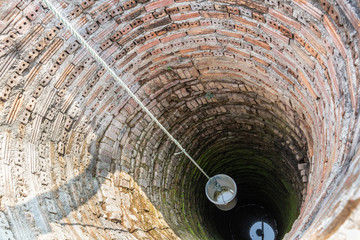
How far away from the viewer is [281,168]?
5.96 meters

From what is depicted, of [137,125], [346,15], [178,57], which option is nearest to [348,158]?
[346,15]

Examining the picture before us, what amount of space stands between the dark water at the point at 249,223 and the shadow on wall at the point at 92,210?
400cm

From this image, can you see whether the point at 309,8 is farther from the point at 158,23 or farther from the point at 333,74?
the point at 158,23

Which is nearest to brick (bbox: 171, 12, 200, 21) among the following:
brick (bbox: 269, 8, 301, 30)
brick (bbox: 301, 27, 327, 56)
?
brick (bbox: 269, 8, 301, 30)

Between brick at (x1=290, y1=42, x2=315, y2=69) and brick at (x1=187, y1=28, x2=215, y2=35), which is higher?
brick at (x1=187, y1=28, x2=215, y2=35)

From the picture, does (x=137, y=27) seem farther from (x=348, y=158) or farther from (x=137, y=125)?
(x=348, y=158)

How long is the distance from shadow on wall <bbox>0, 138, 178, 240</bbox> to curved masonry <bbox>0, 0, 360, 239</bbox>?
16 mm

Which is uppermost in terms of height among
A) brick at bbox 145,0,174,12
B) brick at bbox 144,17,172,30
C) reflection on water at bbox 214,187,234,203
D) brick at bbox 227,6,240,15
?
brick at bbox 145,0,174,12

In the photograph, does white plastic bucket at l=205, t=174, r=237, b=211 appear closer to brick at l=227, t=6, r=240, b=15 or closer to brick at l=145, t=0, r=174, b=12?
brick at l=227, t=6, r=240, b=15

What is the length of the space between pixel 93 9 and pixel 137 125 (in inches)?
73.2

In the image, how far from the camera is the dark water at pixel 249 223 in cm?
812

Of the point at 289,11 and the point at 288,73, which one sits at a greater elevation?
the point at 289,11

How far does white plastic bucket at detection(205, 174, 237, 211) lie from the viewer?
5828 mm


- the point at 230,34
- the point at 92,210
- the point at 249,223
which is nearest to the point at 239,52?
the point at 230,34
